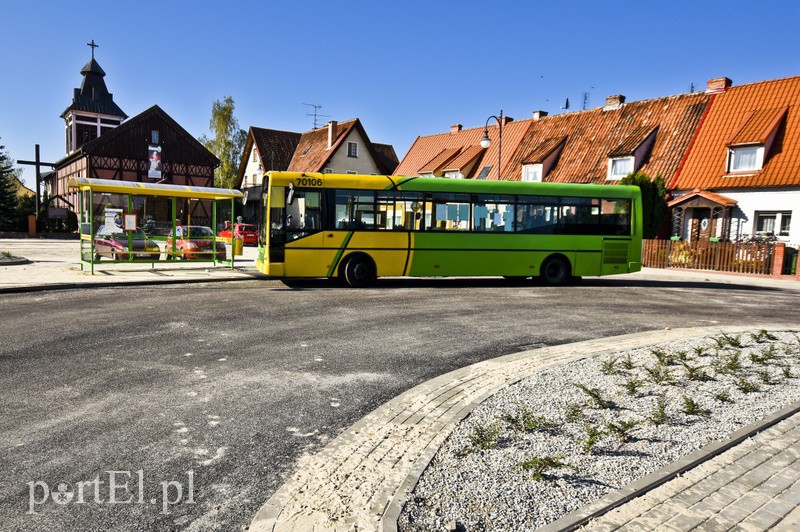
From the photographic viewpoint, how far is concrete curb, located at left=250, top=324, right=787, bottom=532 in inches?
125

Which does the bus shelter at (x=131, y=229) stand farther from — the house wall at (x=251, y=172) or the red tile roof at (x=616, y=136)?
the house wall at (x=251, y=172)

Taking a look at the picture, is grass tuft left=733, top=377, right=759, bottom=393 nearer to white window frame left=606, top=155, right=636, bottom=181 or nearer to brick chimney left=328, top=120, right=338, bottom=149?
white window frame left=606, top=155, right=636, bottom=181

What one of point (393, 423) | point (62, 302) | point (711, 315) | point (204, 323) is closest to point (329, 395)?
point (393, 423)

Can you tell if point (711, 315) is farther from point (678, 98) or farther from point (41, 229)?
point (41, 229)

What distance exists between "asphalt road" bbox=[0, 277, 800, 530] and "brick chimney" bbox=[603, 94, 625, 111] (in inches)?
956

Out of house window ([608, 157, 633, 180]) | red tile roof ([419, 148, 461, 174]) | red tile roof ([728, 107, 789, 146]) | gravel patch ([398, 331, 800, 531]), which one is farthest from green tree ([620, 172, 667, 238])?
gravel patch ([398, 331, 800, 531])

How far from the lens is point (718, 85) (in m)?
30.3

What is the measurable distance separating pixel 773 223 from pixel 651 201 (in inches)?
207

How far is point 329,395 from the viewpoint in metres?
5.54

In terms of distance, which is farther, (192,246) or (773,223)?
(773,223)

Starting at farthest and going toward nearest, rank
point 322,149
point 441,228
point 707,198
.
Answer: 1. point 322,149
2. point 707,198
3. point 441,228

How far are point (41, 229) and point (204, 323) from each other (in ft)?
128

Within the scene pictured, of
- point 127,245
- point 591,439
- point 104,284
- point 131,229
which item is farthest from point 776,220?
point 127,245

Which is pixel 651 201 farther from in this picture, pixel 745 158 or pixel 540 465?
pixel 540 465
